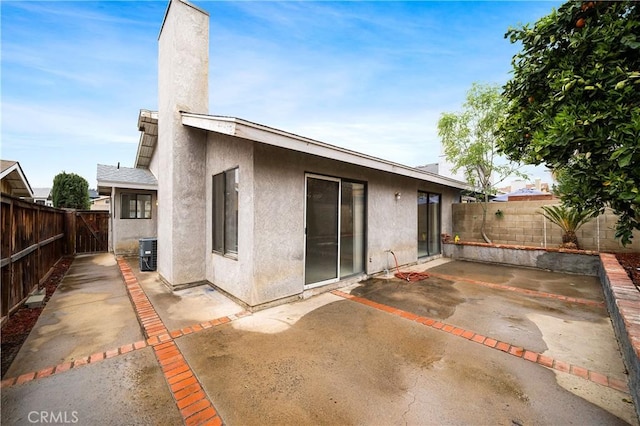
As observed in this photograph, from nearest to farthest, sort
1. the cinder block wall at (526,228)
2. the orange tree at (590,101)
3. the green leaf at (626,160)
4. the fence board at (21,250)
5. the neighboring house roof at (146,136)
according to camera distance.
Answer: the green leaf at (626,160) → the orange tree at (590,101) → the fence board at (21,250) → the cinder block wall at (526,228) → the neighboring house roof at (146,136)

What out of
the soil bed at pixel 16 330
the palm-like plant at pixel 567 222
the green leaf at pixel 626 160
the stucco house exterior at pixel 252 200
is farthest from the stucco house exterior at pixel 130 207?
the palm-like plant at pixel 567 222

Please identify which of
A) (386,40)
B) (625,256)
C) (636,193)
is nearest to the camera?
(636,193)

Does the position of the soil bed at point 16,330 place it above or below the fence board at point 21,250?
below

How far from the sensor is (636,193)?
2336 mm

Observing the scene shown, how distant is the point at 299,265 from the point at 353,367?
241cm

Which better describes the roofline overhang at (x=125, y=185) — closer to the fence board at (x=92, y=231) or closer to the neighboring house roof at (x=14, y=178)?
the fence board at (x=92, y=231)

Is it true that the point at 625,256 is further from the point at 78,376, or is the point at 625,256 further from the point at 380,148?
the point at 380,148

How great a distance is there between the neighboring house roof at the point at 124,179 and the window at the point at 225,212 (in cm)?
663

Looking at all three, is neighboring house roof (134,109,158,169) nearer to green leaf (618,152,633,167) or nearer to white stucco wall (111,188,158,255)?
white stucco wall (111,188,158,255)

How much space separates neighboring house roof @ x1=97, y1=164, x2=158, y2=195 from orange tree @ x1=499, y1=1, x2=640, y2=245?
11.9m

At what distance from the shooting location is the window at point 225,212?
4.94 meters

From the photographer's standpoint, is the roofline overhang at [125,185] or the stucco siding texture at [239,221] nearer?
the stucco siding texture at [239,221]

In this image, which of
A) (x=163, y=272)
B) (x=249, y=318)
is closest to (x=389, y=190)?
(x=249, y=318)

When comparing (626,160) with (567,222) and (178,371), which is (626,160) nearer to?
(178,371)
